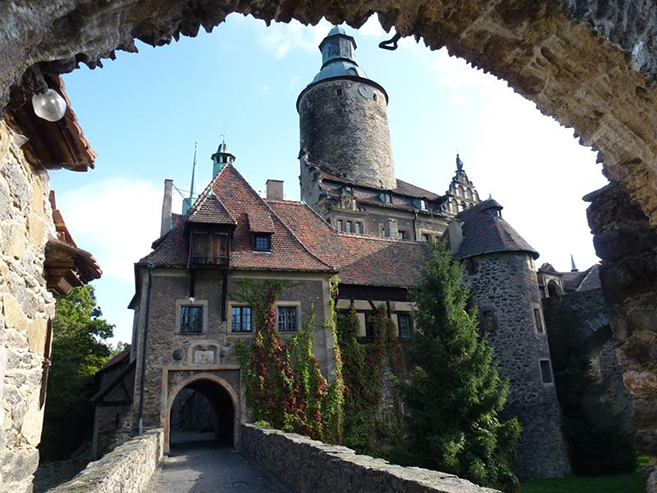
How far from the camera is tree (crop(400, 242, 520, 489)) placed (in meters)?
14.2

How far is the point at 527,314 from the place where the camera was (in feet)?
72.0

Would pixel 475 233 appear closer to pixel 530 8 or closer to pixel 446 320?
pixel 446 320

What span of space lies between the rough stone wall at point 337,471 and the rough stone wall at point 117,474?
2.56 meters

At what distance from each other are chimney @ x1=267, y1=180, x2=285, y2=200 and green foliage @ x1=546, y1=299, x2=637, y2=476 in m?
14.7

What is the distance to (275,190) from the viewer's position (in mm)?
24500

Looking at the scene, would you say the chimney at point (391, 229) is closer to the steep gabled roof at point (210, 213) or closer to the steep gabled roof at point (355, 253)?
the steep gabled roof at point (355, 253)

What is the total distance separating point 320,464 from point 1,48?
270 inches

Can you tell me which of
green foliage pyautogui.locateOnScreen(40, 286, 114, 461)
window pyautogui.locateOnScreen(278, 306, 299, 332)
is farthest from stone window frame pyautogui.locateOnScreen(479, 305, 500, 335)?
green foliage pyautogui.locateOnScreen(40, 286, 114, 461)

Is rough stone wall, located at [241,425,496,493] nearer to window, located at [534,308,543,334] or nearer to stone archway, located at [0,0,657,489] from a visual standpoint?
stone archway, located at [0,0,657,489]

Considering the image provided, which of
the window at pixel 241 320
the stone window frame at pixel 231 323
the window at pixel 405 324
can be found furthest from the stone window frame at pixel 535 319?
the window at pixel 241 320

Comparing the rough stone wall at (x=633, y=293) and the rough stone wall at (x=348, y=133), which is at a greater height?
the rough stone wall at (x=348, y=133)

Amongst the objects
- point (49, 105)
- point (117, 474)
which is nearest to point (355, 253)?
point (117, 474)

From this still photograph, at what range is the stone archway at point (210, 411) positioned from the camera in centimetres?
1576

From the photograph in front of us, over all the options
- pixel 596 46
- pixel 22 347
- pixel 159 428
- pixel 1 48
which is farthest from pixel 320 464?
pixel 159 428
